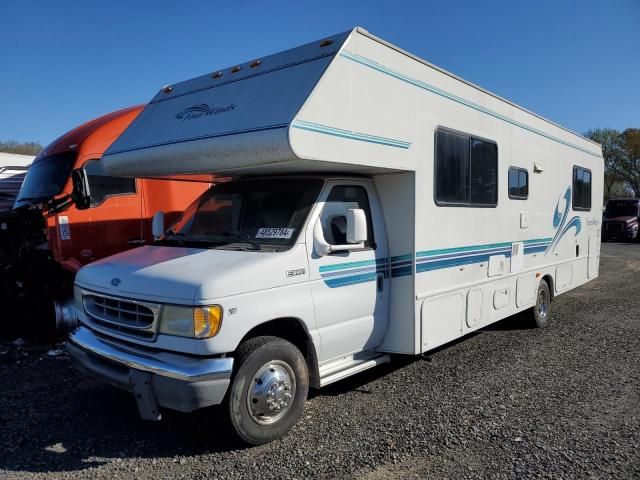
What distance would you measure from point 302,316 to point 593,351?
428 cm

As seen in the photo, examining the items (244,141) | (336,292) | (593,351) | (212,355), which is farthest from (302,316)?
(593,351)

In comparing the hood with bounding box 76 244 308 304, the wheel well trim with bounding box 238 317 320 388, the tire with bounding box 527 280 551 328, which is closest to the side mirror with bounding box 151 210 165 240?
the hood with bounding box 76 244 308 304

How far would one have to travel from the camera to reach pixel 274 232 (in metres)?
4.39

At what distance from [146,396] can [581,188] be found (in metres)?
8.34

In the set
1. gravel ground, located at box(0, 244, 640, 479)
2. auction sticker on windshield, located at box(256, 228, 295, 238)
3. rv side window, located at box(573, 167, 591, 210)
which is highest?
rv side window, located at box(573, 167, 591, 210)

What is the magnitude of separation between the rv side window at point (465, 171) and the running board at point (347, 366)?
5.47 ft

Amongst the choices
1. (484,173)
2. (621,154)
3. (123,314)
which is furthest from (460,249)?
(621,154)

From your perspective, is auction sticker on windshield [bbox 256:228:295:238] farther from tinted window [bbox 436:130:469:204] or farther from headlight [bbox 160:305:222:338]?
tinted window [bbox 436:130:469:204]

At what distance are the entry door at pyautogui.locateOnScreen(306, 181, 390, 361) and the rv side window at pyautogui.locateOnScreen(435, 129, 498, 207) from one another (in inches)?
33.3

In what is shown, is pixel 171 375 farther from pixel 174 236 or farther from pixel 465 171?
pixel 465 171

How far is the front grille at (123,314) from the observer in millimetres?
3814

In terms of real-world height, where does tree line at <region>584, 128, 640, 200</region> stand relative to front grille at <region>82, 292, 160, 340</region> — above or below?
above

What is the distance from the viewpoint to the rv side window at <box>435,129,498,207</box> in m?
5.35

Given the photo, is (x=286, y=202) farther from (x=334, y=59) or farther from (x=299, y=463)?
(x=299, y=463)
